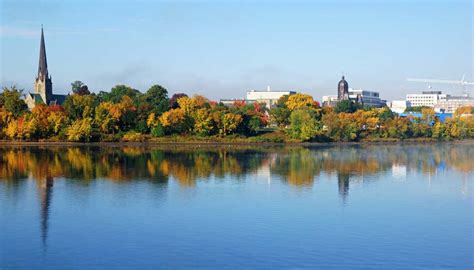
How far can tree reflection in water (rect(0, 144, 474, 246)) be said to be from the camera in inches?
887

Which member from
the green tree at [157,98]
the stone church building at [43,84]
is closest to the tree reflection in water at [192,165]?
the green tree at [157,98]

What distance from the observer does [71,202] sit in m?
17.1

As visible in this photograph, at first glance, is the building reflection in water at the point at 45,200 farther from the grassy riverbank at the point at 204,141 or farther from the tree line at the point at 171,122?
the tree line at the point at 171,122

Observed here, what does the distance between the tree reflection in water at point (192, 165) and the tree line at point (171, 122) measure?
231 inches

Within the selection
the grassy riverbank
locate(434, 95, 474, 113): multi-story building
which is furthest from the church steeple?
locate(434, 95, 474, 113): multi-story building

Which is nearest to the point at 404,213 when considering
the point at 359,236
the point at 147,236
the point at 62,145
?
the point at 359,236

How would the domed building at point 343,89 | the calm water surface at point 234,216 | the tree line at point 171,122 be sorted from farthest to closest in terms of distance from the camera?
the domed building at point 343,89 < the tree line at point 171,122 < the calm water surface at point 234,216

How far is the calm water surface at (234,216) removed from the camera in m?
11.6

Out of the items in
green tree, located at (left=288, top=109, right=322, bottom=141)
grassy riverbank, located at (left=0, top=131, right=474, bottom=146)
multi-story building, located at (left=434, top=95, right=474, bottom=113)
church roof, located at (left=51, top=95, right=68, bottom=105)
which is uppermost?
multi-story building, located at (left=434, top=95, right=474, bottom=113)

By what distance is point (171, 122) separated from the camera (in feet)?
149

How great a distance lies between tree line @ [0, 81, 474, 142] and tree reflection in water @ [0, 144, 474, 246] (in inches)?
231

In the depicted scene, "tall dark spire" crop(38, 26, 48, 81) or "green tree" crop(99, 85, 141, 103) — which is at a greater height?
"tall dark spire" crop(38, 26, 48, 81)

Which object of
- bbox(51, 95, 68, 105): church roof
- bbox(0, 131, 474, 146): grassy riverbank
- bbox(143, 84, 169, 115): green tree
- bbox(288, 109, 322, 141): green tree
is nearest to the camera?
bbox(0, 131, 474, 146): grassy riverbank

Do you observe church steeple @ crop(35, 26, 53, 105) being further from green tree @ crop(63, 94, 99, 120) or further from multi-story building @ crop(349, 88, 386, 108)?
multi-story building @ crop(349, 88, 386, 108)
